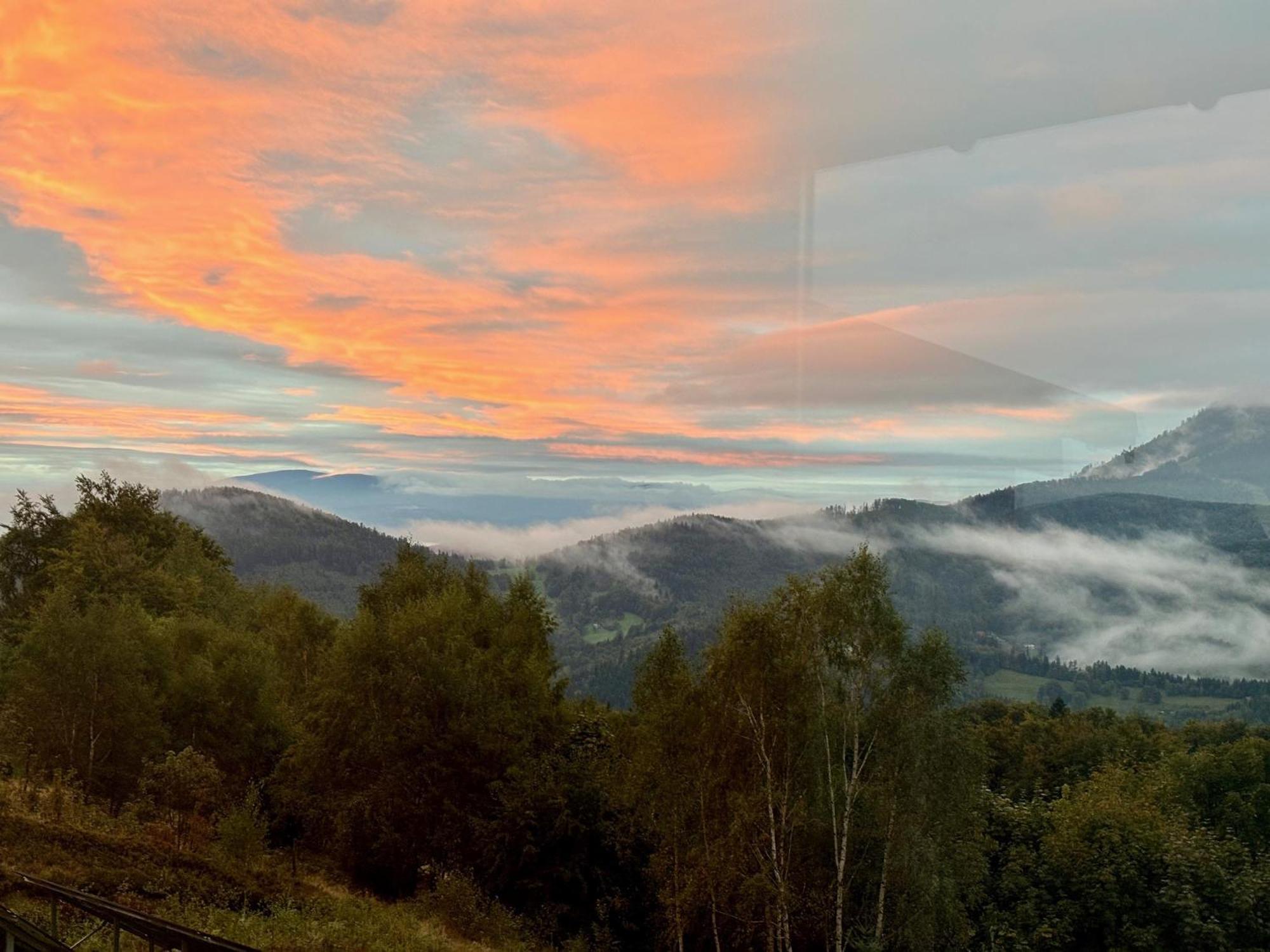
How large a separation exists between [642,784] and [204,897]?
12.9 metres

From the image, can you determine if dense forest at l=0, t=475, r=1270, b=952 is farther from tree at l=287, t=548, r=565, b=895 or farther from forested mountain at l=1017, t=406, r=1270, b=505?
forested mountain at l=1017, t=406, r=1270, b=505

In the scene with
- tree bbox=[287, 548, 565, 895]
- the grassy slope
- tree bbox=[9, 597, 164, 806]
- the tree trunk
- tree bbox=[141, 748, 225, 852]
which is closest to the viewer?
the grassy slope

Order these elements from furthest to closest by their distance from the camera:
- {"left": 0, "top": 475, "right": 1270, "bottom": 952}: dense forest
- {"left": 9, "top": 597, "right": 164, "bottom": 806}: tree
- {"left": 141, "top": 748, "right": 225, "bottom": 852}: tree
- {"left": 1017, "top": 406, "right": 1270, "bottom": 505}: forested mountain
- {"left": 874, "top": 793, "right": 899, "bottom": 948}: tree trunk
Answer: {"left": 1017, "top": 406, "right": 1270, "bottom": 505}: forested mountain < {"left": 9, "top": 597, "right": 164, "bottom": 806}: tree < {"left": 0, "top": 475, "right": 1270, "bottom": 952}: dense forest < {"left": 874, "top": 793, "right": 899, "bottom": 948}: tree trunk < {"left": 141, "top": 748, "right": 225, "bottom": 852}: tree

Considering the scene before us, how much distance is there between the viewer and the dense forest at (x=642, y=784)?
76.5 feet

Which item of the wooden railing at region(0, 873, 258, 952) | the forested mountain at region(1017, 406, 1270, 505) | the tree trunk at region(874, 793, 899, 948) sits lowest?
the tree trunk at region(874, 793, 899, 948)

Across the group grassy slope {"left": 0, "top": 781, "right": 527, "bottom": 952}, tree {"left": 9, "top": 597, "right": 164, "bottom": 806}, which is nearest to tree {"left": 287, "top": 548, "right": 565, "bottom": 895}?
Answer: tree {"left": 9, "top": 597, "right": 164, "bottom": 806}

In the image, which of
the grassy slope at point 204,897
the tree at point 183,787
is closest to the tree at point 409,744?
the tree at point 183,787

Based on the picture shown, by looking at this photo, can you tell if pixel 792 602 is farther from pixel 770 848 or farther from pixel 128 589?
pixel 128 589

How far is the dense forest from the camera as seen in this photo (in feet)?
76.5

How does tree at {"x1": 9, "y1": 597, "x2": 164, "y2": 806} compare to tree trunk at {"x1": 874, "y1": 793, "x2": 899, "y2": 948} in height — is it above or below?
above

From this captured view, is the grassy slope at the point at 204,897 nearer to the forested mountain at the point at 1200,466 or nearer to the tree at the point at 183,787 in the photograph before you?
the tree at the point at 183,787

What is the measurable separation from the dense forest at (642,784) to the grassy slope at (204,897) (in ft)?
3.90

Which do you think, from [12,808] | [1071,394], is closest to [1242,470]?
[1071,394]

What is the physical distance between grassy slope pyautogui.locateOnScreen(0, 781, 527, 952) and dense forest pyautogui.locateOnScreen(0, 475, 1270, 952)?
1.19m
